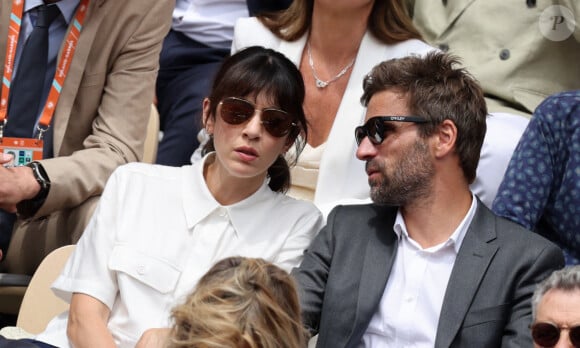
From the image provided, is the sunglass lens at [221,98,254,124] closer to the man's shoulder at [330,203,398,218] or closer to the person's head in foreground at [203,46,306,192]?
the person's head in foreground at [203,46,306,192]

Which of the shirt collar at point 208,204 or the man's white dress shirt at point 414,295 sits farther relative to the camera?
the shirt collar at point 208,204

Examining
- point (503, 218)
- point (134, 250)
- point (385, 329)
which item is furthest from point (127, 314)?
point (503, 218)

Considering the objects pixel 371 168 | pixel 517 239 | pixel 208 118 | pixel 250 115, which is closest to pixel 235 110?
pixel 250 115

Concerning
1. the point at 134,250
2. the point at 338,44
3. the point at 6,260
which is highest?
the point at 338,44

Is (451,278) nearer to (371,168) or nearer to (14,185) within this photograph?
(371,168)

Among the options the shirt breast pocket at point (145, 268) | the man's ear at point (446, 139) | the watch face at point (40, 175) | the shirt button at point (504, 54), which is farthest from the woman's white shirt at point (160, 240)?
the shirt button at point (504, 54)

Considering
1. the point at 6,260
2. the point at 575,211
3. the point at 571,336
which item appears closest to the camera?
the point at 571,336

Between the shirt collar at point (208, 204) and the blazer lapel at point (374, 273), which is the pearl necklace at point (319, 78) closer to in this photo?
the shirt collar at point (208, 204)

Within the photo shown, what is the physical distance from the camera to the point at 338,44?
4406mm

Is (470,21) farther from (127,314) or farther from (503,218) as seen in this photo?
(127,314)

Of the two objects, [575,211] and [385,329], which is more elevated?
[575,211]

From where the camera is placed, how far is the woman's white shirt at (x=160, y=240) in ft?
10.7

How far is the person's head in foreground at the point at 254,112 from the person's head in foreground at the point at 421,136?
0.24m

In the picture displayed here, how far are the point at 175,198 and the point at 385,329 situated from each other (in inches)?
29.1
